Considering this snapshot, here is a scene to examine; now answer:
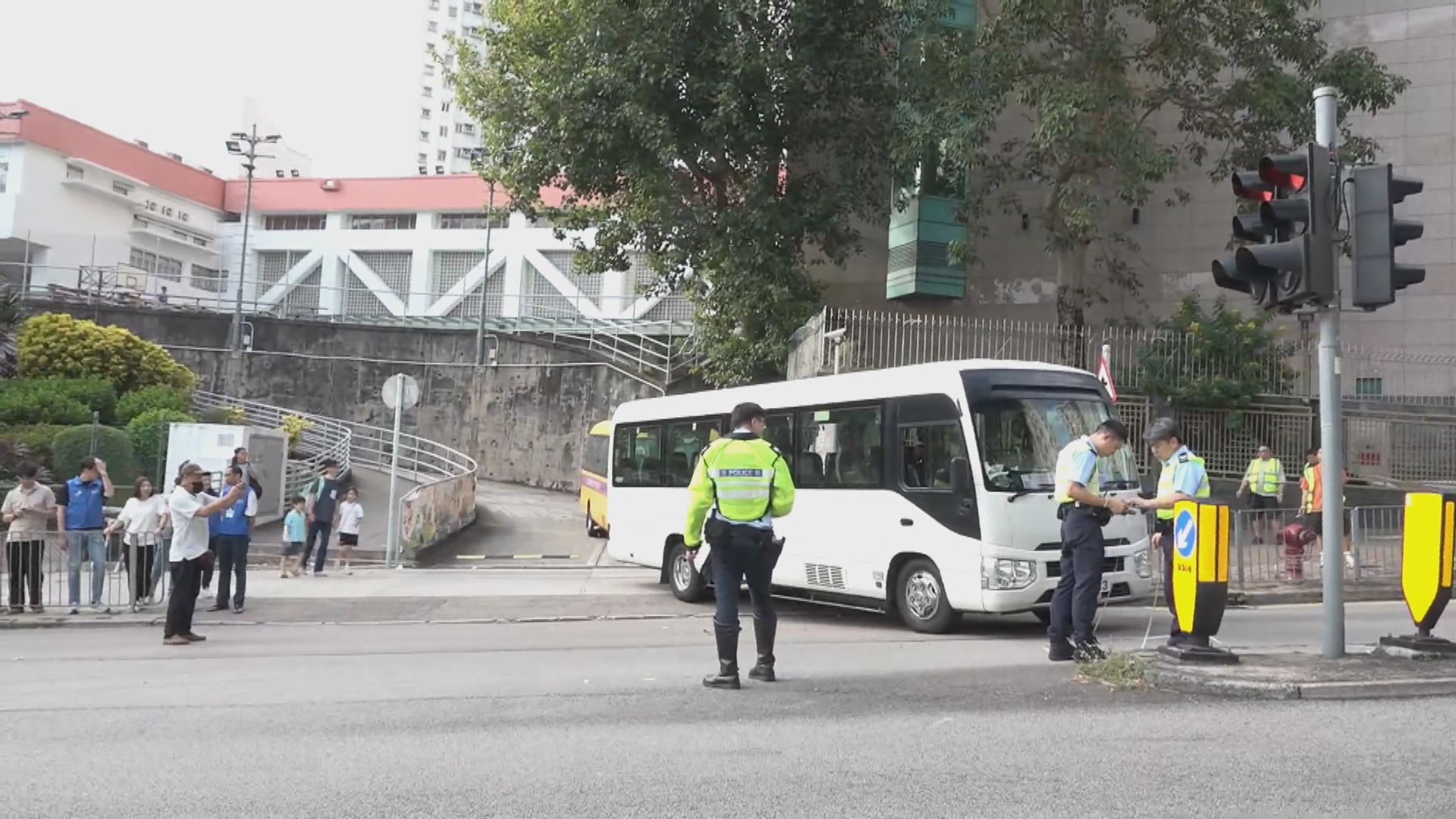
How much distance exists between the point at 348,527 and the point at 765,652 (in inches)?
475

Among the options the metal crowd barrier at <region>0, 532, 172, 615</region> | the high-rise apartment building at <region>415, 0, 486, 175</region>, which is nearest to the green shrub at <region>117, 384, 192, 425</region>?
the metal crowd barrier at <region>0, 532, 172, 615</region>

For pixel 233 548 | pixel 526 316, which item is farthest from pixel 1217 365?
pixel 526 316

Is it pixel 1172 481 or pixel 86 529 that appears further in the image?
pixel 86 529

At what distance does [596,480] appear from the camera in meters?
23.8

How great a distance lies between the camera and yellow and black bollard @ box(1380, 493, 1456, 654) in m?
7.81

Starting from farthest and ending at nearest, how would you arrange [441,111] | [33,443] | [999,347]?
[441,111] → [33,443] → [999,347]

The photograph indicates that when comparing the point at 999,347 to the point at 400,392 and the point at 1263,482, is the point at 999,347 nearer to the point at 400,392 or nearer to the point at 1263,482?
the point at 1263,482

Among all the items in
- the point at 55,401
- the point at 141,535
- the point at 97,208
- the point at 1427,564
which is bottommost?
the point at 141,535

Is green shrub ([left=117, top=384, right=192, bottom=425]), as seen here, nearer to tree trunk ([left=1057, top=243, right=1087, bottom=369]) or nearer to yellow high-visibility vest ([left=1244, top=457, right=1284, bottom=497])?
tree trunk ([left=1057, top=243, right=1087, bottom=369])

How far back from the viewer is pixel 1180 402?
19.5 metres

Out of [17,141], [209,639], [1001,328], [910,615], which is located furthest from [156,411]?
[17,141]

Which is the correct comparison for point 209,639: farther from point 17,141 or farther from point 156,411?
point 17,141

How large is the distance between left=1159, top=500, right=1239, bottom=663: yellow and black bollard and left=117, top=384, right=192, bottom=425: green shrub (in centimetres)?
2343

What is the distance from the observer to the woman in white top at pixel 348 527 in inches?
694
